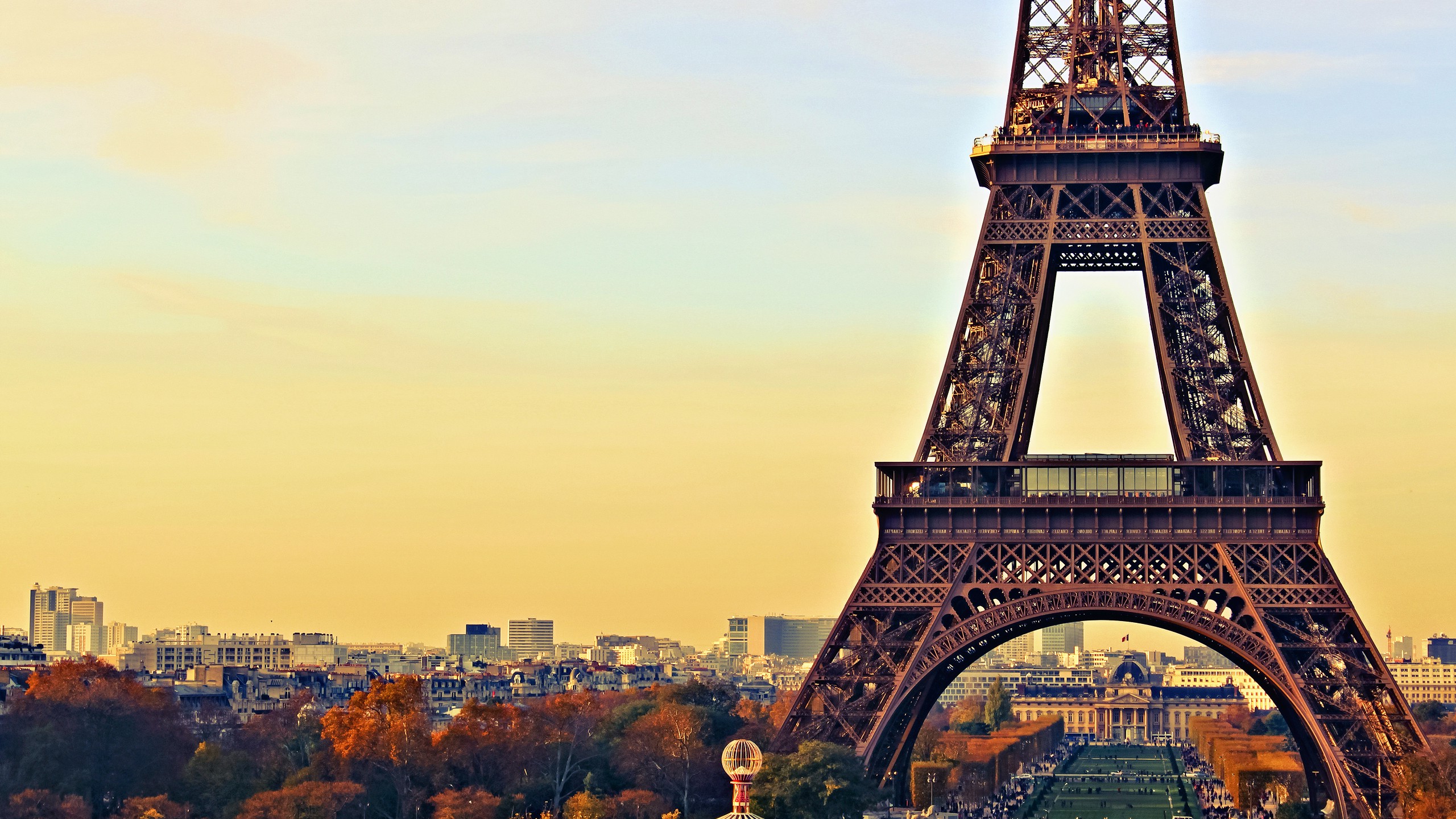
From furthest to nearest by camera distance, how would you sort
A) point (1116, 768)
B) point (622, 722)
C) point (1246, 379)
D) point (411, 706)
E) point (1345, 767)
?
1. point (1116, 768)
2. point (622, 722)
3. point (411, 706)
4. point (1246, 379)
5. point (1345, 767)

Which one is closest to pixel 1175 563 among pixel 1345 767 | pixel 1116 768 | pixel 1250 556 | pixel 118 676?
pixel 1250 556

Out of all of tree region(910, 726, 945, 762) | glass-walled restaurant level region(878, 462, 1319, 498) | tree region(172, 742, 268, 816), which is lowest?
tree region(172, 742, 268, 816)

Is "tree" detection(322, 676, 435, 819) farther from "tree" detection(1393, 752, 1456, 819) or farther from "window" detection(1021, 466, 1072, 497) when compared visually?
"tree" detection(1393, 752, 1456, 819)

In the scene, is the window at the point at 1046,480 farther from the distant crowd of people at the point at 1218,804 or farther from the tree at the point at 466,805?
the distant crowd of people at the point at 1218,804

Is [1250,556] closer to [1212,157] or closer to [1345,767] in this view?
[1345,767]

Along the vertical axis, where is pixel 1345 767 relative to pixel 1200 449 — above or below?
below

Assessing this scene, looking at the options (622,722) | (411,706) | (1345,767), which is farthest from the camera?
(622,722)

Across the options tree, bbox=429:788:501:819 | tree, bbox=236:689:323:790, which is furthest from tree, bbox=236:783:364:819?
tree, bbox=236:689:323:790
